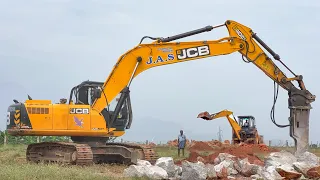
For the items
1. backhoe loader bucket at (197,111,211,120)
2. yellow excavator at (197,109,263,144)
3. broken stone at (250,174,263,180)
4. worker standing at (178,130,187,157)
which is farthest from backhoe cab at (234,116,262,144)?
broken stone at (250,174,263,180)

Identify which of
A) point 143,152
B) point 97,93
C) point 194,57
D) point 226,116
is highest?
point 194,57

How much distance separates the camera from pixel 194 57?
61.4ft

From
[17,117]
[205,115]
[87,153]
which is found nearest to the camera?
[87,153]

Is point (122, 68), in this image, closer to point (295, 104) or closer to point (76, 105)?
point (76, 105)

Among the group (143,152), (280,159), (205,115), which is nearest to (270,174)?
(280,159)

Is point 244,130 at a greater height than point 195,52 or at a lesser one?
lesser

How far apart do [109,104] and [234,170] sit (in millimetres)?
5418

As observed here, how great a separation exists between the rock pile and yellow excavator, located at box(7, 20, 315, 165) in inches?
95.9

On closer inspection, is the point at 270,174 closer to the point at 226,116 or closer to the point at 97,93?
the point at 97,93

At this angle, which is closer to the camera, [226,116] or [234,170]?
[234,170]

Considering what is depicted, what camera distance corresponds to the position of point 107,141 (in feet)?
66.4

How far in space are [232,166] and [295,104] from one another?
2.95 m

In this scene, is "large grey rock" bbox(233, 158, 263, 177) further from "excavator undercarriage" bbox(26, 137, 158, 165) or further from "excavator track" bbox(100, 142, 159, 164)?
"excavator track" bbox(100, 142, 159, 164)

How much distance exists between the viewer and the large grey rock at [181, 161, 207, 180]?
14359 mm
